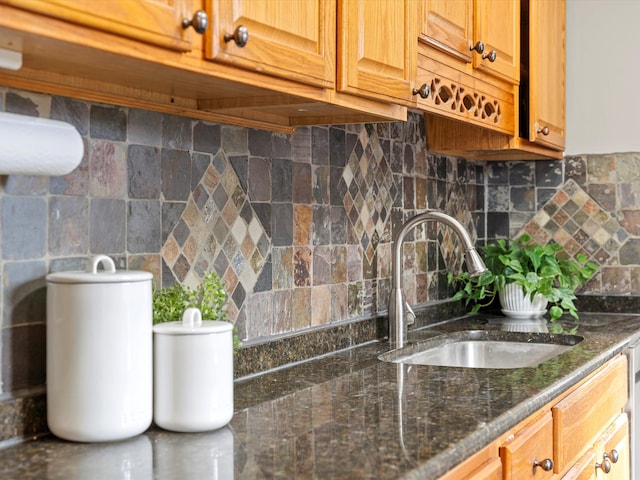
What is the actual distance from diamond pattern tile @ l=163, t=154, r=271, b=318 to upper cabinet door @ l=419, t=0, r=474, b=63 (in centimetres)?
56

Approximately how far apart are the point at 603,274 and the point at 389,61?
187 centimetres

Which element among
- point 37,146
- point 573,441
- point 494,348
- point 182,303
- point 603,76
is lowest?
point 573,441

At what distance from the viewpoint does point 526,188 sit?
3418 millimetres

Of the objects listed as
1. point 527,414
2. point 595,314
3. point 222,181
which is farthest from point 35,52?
point 595,314

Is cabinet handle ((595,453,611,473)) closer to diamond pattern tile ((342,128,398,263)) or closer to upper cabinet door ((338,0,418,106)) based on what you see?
diamond pattern tile ((342,128,398,263))

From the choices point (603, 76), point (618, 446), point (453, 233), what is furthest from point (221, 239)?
point (603, 76)

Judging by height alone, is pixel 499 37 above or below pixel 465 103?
Result: above

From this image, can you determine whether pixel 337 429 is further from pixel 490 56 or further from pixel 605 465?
pixel 490 56

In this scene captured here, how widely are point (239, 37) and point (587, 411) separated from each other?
4.35 feet

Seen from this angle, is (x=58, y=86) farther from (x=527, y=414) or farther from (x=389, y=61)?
(x=527, y=414)

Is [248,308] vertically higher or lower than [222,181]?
→ lower

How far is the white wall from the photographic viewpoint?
3.22 metres

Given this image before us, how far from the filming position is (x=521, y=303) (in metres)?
3.06

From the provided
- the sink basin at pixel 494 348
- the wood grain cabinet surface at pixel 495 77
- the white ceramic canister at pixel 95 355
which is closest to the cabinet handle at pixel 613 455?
the sink basin at pixel 494 348
